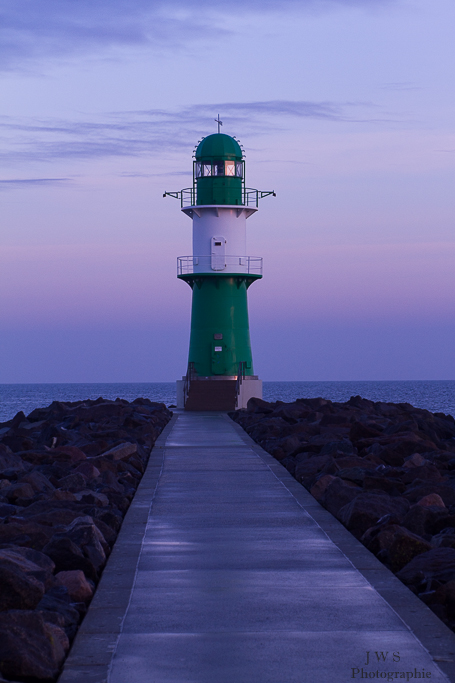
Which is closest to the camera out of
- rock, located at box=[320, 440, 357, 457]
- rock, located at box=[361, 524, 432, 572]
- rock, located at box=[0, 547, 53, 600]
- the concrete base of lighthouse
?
rock, located at box=[0, 547, 53, 600]

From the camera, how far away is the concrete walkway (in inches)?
184

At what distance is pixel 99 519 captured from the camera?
27.3ft

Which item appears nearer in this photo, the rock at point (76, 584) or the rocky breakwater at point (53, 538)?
the rocky breakwater at point (53, 538)

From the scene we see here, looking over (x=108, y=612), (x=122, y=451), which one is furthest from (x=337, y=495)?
(x=122, y=451)

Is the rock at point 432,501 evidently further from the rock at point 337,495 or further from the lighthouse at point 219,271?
the lighthouse at point 219,271

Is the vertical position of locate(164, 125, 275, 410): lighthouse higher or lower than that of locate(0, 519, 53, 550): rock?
higher

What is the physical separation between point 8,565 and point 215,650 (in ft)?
5.26

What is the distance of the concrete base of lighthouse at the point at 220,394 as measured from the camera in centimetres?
2822

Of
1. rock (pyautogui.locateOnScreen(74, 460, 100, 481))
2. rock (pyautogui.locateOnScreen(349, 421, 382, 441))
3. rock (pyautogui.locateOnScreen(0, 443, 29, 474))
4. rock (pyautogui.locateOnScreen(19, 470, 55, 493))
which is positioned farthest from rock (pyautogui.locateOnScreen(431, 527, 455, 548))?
rock (pyautogui.locateOnScreen(349, 421, 382, 441))

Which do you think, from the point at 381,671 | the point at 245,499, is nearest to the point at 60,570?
the point at 381,671

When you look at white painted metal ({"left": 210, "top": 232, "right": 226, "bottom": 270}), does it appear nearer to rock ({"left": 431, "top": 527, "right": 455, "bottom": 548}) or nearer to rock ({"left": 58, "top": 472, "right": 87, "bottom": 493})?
rock ({"left": 58, "top": 472, "right": 87, "bottom": 493})

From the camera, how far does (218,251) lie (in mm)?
29922

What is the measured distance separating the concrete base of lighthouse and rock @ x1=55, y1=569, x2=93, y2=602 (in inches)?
859

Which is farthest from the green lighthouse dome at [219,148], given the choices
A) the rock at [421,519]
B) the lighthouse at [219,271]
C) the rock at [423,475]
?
the rock at [421,519]
